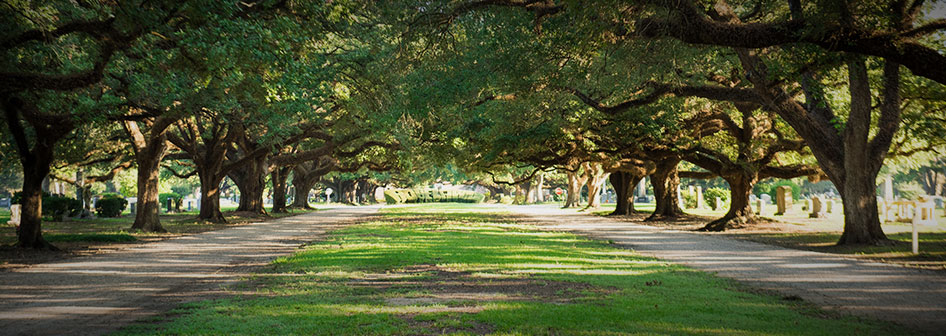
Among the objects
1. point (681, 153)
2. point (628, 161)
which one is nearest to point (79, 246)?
point (681, 153)

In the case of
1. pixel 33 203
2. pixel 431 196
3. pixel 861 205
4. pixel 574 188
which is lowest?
pixel 431 196

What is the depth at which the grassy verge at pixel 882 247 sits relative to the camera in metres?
12.0

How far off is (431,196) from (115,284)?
76264 millimetres

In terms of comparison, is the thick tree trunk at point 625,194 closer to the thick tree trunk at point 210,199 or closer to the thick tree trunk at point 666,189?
the thick tree trunk at point 666,189

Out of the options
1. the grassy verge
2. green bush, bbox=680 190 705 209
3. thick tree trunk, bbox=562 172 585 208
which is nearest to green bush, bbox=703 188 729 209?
green bush, bbox=680 190 705 209

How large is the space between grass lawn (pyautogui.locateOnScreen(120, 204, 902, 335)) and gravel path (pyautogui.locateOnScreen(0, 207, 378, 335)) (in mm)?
573

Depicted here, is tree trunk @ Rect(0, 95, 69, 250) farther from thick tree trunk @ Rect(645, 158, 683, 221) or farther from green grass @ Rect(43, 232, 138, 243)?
thick tree trunk @ Rect(645, 158, 683, 221)

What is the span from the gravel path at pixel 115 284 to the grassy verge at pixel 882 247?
11771mm

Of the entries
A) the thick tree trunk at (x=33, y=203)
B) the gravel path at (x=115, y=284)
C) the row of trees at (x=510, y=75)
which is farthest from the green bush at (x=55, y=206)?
the gravel path at (x=115, y=284)

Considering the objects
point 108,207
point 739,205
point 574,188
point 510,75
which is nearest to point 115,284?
point 510,75

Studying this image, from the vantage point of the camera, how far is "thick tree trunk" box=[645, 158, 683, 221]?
98.0ft

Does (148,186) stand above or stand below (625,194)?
above

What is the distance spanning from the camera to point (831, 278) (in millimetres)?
9523

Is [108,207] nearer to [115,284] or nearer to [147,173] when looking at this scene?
[147,173]
